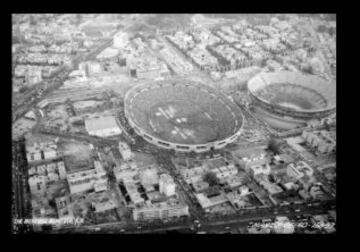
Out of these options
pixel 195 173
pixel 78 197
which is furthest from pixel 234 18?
pixel 78 197

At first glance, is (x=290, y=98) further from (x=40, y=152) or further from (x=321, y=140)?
(x=40, y=152)

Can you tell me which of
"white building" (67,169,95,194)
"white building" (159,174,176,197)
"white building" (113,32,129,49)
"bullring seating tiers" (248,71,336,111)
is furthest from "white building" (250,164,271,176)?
"white building" (113,32,129,49)

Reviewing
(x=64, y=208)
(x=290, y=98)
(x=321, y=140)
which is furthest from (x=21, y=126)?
(x=290, y=98)

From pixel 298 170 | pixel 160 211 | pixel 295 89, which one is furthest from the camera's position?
pixel 295 89

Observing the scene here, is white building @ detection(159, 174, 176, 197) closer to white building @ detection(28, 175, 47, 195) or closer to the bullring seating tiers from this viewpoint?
white building @ detection(28, 175, 47, 195)

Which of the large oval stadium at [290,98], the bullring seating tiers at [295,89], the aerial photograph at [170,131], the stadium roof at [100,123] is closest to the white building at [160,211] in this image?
the aerial photograph at [170,131]

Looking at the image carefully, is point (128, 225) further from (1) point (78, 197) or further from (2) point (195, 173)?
(2) point (195, 173)
